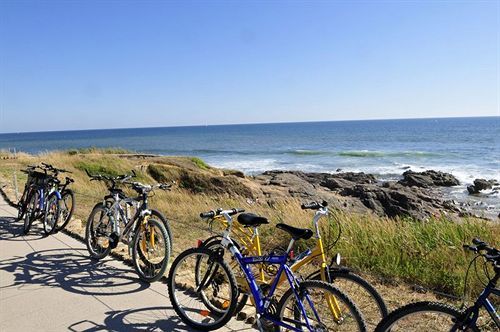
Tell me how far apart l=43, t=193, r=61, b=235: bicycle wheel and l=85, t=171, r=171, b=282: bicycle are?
1.48 m

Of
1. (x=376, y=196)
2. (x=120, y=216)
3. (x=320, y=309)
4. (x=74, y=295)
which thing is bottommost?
(x=376, y=196)

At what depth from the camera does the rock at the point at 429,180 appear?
3003 cm

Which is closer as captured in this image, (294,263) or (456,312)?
(456,312)

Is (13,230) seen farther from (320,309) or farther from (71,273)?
(320,309)

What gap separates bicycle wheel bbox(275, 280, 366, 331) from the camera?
3.15 m

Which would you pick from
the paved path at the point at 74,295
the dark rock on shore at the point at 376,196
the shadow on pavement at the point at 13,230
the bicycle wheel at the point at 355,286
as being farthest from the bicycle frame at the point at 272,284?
the dark rock on shore at the point at 376,196

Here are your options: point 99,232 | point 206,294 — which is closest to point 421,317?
point 206,294

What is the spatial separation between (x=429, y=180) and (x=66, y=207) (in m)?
28.2

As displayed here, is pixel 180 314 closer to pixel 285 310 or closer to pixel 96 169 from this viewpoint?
pixel 285 310

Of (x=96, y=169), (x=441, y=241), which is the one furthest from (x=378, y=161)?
(x=441, y=241)

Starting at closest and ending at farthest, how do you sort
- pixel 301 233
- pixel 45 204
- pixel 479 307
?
1. pixel 479 307
2. pixel 301 233
3. pixel 45 204

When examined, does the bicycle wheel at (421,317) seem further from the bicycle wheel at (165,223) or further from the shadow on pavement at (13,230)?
the shadow on pavement at (13,230)

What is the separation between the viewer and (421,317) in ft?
9.86

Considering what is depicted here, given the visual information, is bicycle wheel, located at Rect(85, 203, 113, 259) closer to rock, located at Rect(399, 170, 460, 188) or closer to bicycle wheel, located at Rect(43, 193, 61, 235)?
bicycle wheel, located at Rect(43, 193, 61, 235)
